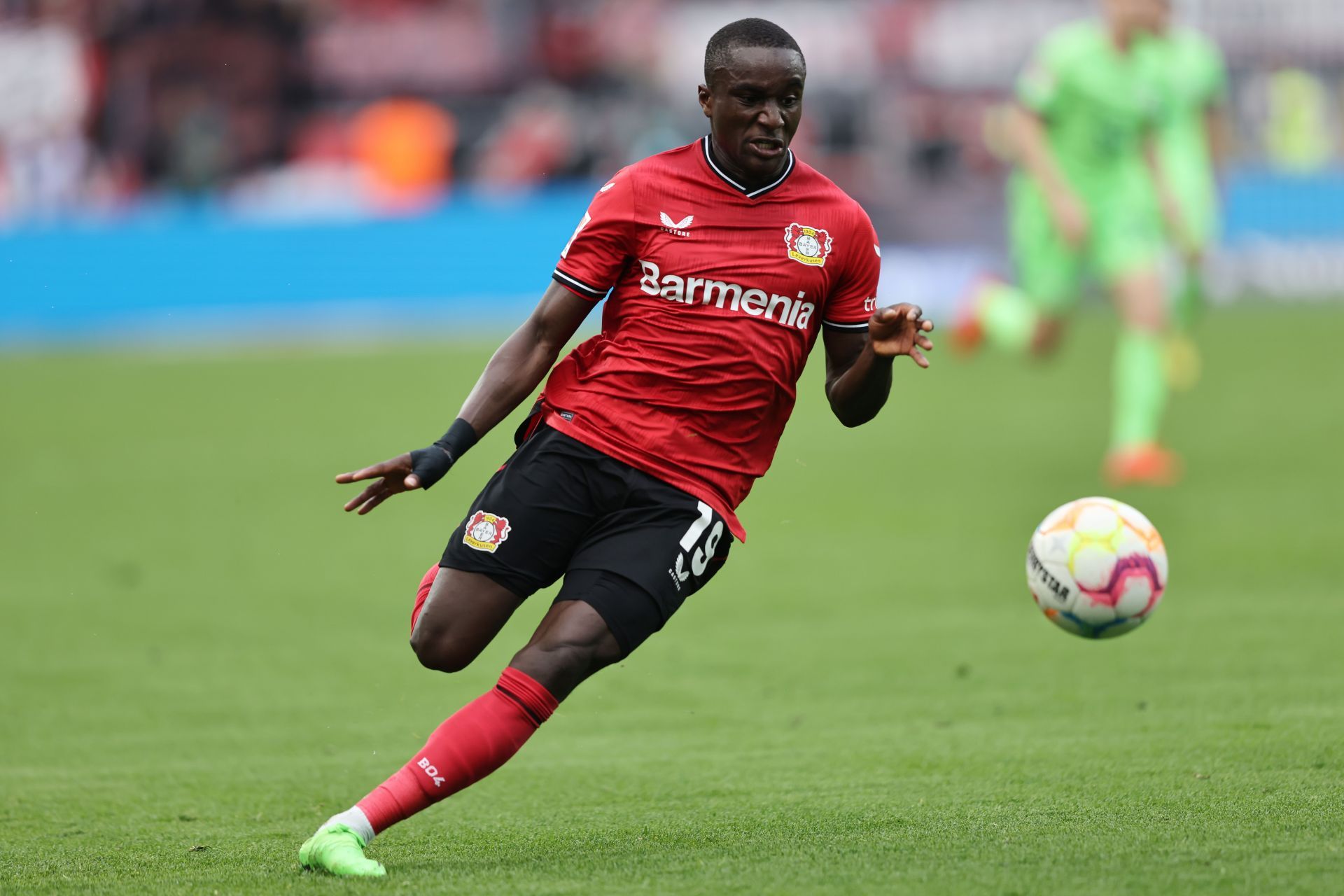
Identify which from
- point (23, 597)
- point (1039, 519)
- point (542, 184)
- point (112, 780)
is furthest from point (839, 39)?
point (112, 780)

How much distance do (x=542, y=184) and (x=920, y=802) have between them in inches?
786

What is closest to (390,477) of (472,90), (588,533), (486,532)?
(486,532)

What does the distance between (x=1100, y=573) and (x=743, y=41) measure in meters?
1.95

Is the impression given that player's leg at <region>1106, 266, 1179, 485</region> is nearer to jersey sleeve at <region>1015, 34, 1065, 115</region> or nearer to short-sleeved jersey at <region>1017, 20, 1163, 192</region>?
short-sleeved jersey at <region>1017, 20, 1163, 192</region>

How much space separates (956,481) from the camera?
12.1 metres

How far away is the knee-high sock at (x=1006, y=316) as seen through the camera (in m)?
11.8

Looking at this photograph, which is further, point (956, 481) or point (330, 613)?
point (956, 481)

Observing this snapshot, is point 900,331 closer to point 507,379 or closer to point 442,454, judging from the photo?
point 507,379

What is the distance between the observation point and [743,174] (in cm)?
509

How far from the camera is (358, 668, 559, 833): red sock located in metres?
4.66

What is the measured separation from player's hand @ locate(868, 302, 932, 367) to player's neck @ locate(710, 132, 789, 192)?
0.50m

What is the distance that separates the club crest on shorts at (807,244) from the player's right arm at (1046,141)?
6120 mm

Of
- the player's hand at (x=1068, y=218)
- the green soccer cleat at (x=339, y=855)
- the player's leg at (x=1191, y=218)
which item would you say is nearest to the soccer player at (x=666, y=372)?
the green soccer cleat at (x=339, y=855)

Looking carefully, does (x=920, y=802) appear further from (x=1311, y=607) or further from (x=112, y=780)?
(x=1311, y=607)
